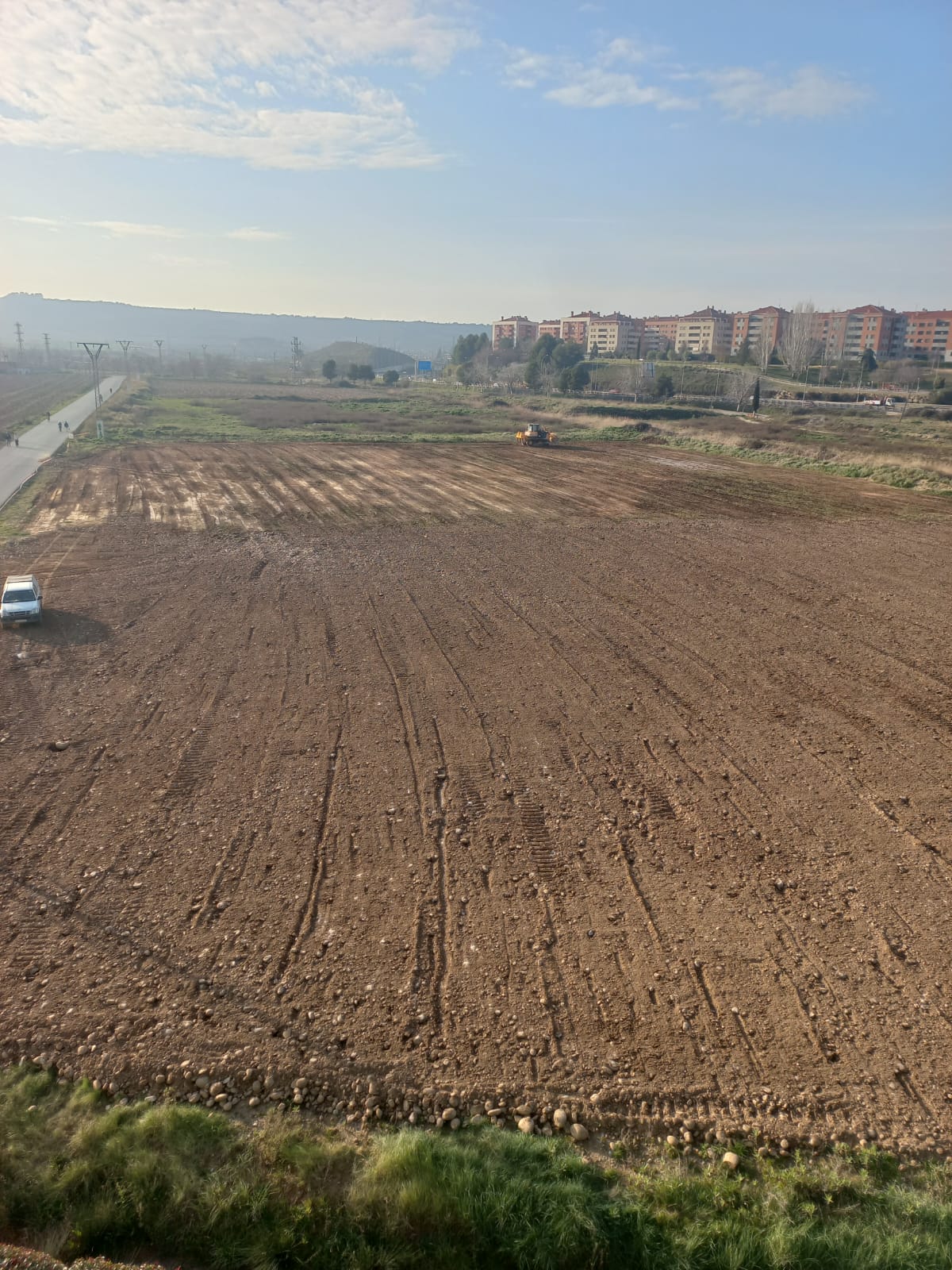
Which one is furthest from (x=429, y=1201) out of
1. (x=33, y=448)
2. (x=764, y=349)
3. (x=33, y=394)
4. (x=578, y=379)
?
(x=764, y=349)

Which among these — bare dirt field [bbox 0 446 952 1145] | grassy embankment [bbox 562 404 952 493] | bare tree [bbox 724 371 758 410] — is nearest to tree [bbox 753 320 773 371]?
bare tree [bbox 724 371 758 410]

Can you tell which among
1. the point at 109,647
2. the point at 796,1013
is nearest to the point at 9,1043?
the point at 796,1013

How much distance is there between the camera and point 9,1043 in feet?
24.7

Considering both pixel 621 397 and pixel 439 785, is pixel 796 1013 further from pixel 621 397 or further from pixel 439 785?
pixel 621 397

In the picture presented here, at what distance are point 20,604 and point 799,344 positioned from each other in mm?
115043

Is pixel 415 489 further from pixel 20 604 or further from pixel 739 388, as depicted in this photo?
pixel 739 388

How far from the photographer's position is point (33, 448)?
48125 mm

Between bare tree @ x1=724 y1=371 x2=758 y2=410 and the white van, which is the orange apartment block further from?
the white van

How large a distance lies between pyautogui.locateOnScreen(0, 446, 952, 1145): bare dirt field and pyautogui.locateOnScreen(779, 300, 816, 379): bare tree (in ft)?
326

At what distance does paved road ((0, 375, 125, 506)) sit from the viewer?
37031 mm

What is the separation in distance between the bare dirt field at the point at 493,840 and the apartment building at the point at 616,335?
15959 cm

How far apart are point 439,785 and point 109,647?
870 cm

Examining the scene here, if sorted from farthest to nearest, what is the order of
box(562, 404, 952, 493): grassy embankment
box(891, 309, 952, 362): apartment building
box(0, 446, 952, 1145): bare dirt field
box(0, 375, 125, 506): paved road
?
box(891, 309, 952, 362): apartment building, box(562, 404, 952, 493): grassy embankment, box(0, 375, 125, 506): paved road, box(0, 446, 952, 1145): bare dirt field

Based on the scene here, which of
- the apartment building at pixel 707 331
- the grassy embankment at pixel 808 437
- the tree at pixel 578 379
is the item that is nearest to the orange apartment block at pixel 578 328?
the apartment building at pixel 707 331
